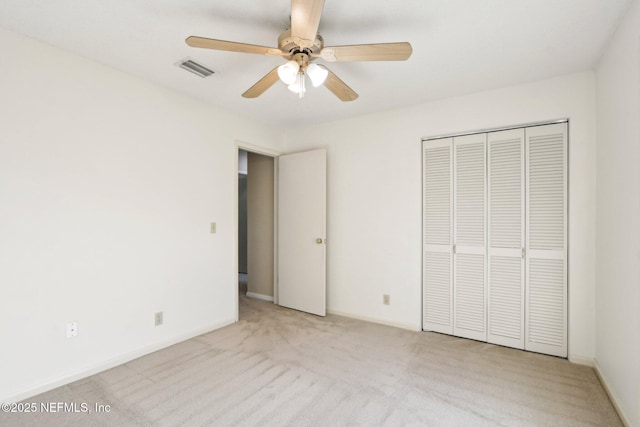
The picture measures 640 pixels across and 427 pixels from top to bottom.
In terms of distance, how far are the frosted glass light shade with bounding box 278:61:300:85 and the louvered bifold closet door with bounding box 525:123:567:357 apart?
2.20m

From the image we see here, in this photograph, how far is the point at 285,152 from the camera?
4.30m

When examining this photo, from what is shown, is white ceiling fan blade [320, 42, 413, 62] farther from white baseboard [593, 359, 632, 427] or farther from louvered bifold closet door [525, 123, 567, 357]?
white baseboard [593, 359, 632, 427]

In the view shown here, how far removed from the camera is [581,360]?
2527 millimetres

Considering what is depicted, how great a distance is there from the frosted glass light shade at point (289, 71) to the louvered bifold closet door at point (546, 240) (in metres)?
2.20

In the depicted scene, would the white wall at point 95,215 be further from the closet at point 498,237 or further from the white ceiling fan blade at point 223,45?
the closet at point 498,237

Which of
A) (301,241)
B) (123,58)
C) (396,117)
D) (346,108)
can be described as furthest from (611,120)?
(123,58)

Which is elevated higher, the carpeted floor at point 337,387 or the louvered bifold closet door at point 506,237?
the louvered bifold closet door at point 506,237

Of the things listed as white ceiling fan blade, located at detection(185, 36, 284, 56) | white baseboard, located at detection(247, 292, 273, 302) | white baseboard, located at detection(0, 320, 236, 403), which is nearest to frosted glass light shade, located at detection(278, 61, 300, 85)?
white ceiling fan blade, located at detection(185, 36, 284, 56)

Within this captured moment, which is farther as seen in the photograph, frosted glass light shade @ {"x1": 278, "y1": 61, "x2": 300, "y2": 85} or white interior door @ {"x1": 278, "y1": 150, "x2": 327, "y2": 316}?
white interior door @ {"x1": 278, "y1": 150, "x2": 327, "y2": 316}

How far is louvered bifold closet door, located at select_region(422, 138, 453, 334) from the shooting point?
314cm

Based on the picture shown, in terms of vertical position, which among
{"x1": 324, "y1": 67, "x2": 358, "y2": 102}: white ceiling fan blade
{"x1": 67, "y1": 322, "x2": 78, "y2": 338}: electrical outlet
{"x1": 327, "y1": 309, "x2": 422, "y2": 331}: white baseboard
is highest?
{"x1": 324, "y1": 67, "x2": 358, "y2": 102}: white ceiling fan blade

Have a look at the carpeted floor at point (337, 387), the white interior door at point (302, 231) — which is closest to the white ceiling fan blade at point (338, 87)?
the white interior door at point (302, 231)

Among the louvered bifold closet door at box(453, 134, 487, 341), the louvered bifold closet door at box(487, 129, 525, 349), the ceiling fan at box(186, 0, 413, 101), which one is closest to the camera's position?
the ceiling fan at box(186, 0, 413, 101)

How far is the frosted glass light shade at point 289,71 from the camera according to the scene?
1740mm
